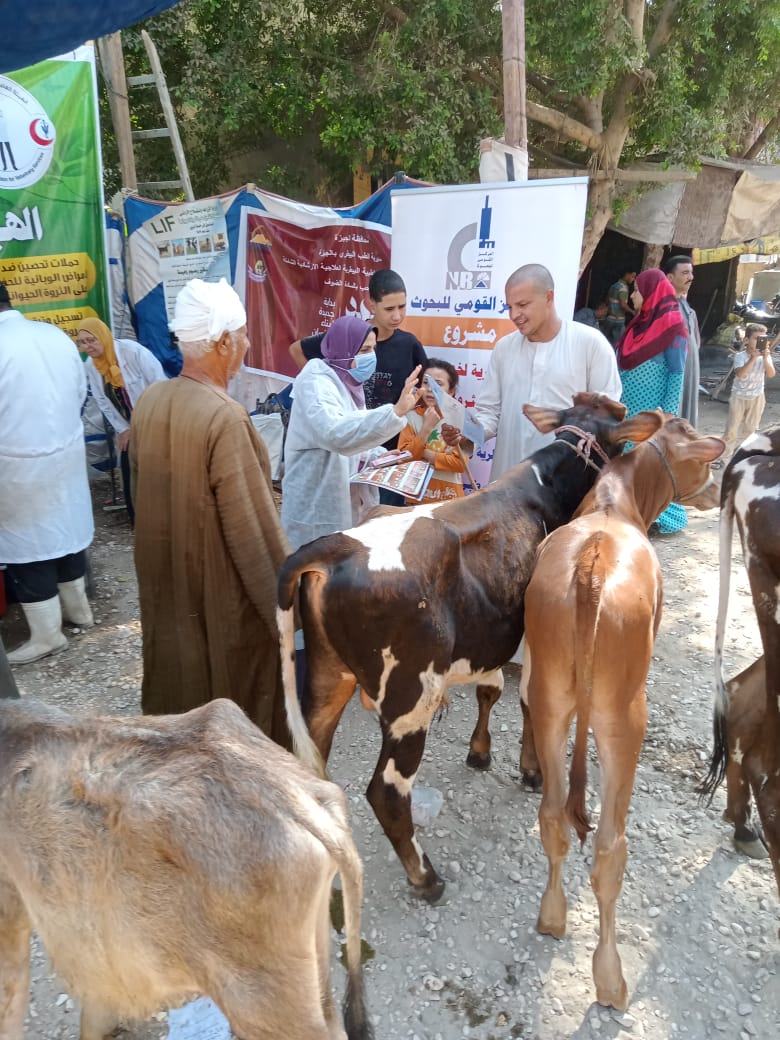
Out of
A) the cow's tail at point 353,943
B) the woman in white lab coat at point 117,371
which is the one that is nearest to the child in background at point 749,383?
the woman in white lab coat at point 117,371

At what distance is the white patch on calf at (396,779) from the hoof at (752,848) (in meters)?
1.43

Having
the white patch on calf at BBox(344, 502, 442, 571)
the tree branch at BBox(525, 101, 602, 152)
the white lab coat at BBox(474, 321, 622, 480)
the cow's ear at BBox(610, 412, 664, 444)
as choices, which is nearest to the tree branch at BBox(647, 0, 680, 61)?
the tree branch at BBox(525, 101, 602, 152)

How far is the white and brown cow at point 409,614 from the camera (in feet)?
8.07

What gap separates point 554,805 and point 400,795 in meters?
0.54

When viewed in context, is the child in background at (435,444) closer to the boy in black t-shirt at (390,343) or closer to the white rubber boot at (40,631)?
the boy in black t-shirt at (390,343)

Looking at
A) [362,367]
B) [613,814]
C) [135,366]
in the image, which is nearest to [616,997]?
[613,814]

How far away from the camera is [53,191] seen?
246 inches

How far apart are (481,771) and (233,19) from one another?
8.70 metres

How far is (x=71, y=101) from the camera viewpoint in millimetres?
6105

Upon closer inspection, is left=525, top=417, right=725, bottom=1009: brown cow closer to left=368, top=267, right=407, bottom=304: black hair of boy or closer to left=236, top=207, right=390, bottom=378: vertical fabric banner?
left=368, top=267, right=407, bottom=304: black hair of boy

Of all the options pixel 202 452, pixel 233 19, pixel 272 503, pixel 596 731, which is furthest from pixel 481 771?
pixel 233 19

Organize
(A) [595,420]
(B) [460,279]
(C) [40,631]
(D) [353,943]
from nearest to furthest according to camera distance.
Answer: (D) [353,943] → (A) [595,420] → (C) [40,631] → (B) [460,279]

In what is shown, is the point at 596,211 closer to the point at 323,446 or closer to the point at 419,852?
the point at 323,446

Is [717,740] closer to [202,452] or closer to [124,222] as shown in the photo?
[202,452]
